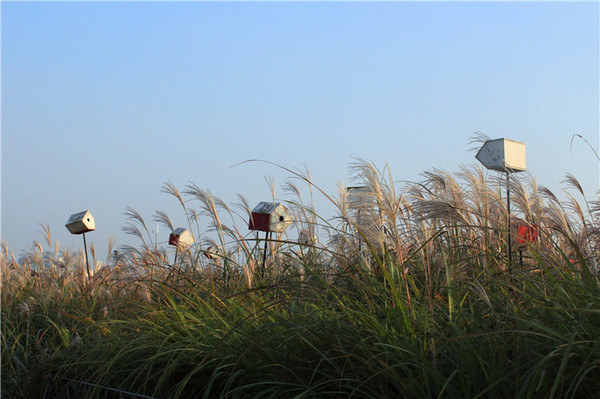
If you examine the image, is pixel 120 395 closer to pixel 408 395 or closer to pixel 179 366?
pixel 179 366

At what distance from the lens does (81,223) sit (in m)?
7.86

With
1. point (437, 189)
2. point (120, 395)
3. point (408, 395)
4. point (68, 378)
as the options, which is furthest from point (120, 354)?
point (437, 189)

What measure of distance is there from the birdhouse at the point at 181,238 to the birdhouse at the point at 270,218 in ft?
3.07

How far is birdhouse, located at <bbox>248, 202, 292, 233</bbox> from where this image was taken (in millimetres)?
5488

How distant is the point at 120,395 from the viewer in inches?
128

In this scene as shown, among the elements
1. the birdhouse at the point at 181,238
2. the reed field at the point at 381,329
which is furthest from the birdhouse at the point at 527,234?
the birdhouse at the point at 181,238

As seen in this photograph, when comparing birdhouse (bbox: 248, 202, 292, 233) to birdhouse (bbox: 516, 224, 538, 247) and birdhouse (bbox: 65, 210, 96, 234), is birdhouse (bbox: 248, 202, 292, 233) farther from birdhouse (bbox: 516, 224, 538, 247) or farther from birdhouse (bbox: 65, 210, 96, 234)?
birdhouse (bbox: 65, 210, 96, 234)

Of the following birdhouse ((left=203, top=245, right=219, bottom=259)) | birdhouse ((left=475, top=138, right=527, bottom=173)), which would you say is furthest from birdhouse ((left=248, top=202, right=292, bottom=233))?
birdhouse ((left=475, top=138, right=527, bottom=173))

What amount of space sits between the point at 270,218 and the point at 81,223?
11.2 feet

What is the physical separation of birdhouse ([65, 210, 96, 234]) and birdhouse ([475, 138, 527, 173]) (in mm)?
4918

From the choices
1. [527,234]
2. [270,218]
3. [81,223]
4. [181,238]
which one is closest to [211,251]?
[270,218]

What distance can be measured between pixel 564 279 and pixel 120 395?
225cm

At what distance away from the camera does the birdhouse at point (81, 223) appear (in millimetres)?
7867

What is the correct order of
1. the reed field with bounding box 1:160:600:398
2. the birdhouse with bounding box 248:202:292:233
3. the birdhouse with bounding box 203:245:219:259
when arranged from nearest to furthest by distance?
the reed field with bounding box 1:160:600:398 < the birdhouse with bounding box 203:245:219:259 < the birdhouse with bounding box 248:202:292:233
